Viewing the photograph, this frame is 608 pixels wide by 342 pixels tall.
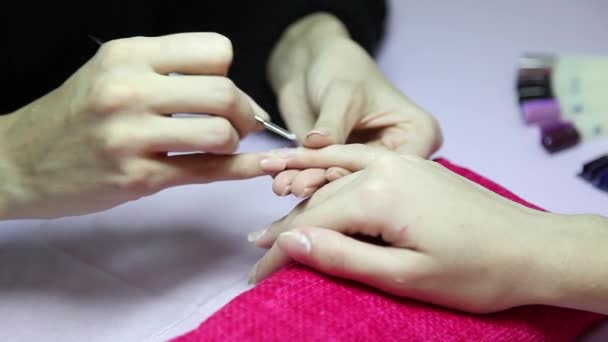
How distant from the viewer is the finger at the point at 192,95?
0.52 meters

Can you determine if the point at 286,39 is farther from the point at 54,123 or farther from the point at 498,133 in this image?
the point at 54,123

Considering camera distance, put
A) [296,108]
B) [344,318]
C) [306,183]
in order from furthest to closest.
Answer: [296,108] → [306,183] → [344,318]

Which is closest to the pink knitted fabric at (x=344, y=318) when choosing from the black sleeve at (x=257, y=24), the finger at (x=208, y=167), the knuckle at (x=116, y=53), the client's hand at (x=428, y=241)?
the client's hand at (x=428, y=241)

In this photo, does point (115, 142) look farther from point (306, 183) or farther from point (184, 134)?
point (306, 183)

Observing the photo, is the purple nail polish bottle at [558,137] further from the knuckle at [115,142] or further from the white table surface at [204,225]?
the knuckle at [115,142]

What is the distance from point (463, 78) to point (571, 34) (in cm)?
24

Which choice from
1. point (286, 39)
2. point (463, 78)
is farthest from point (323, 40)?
point (463, 78)

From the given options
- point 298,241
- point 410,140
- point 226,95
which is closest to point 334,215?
point 298,241

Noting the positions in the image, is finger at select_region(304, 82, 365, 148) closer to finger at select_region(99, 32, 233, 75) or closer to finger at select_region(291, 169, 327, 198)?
finger at select_region(291, 169, 327, 198)

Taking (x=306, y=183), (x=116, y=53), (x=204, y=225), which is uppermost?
(x=116, y=53)

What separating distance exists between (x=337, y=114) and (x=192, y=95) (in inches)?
8.4

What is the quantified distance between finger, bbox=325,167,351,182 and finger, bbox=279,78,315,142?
176 millimetres

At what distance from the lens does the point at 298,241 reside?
0.52 m

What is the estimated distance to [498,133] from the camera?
0.89 metres
